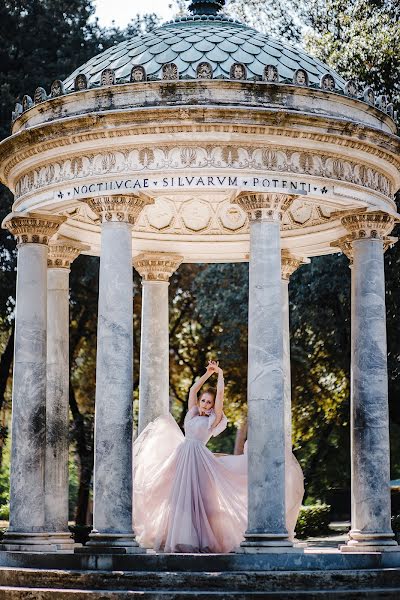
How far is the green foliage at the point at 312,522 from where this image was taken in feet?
152

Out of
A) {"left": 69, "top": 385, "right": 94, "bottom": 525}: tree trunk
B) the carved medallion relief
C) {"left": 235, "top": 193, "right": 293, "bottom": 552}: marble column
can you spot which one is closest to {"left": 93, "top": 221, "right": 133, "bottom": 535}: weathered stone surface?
{"left": 235, "top": 193, "right": 293, "bottom": 552}: marble column

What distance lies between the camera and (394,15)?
1826 inches

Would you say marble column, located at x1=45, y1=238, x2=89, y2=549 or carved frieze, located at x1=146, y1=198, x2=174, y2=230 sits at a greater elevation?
carved frieze, located at x1=146, y1=198, x2=174, y2=230

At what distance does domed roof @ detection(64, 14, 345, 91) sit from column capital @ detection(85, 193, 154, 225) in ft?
8.89

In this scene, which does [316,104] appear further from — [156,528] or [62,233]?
[156,528]

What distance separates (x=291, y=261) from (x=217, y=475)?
729cm

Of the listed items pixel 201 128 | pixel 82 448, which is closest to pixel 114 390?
pixel 201 128

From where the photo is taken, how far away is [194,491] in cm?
2827

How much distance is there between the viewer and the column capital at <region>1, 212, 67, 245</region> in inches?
1139

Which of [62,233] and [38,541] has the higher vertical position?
[62,233]

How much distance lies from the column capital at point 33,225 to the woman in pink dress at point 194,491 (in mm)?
5020

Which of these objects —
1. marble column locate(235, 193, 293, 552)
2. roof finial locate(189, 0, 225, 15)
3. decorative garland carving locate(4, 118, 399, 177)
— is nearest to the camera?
marble column locate(235, 193, 293, 552)

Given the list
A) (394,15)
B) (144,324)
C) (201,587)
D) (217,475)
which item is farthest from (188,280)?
(201,587)

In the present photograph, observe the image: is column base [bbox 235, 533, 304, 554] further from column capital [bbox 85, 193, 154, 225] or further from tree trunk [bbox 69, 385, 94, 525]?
tree trunk [bbox 69, 385, 94, 525]
